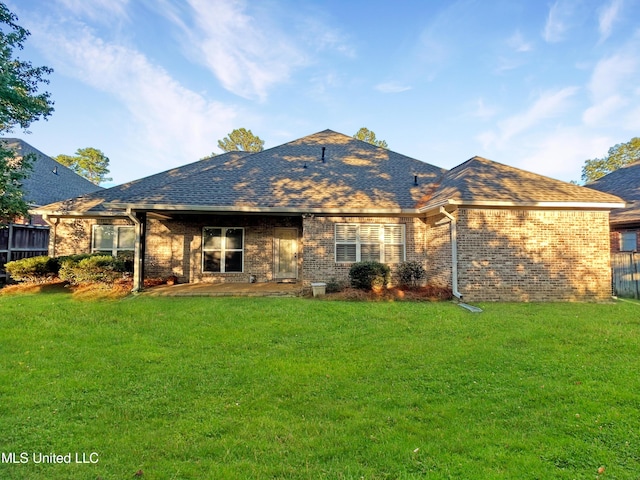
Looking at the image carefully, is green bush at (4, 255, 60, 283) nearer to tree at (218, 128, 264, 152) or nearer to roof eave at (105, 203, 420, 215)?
roof eave at (105, 203, 420, 215)

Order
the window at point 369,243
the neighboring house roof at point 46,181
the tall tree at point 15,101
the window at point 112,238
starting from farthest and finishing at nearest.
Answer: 1. the neighboring house roof at point 46,181
2. the window at point 112,238
3. the window at point 369,243
4. the tall tree at point 15,101

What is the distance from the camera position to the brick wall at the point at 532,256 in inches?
383

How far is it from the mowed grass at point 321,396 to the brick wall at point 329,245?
437 cm

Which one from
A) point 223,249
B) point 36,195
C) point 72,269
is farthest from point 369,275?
point 36,195

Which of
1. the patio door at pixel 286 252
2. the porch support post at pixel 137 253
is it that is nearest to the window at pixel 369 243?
the patio door at pixel 286 252

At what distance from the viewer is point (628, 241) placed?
1312cm

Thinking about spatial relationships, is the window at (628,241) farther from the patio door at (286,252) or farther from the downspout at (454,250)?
the patio door at (286,252)

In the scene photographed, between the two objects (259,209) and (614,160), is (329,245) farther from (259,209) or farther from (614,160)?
(614,160)

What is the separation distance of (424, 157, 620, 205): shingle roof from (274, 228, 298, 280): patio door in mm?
5005

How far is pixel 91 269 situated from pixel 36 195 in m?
9.34

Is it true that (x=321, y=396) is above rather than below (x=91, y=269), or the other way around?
below

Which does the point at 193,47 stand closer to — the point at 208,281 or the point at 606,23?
the point at 208,281

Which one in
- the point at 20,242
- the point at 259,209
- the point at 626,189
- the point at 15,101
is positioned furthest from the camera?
the point at 626,189

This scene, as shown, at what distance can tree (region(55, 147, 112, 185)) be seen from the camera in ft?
122
